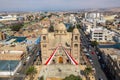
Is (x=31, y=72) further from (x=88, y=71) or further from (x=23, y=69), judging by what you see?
(x=88, y=71)

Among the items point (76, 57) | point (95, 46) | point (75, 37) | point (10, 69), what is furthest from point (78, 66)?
point (95, 46)

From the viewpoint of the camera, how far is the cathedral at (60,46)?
175ft

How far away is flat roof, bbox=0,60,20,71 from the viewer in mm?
50031

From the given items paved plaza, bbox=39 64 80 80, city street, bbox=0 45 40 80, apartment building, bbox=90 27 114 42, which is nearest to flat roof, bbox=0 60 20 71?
city street, bbox=0 45 40 80

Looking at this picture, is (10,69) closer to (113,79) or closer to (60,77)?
(60,77)

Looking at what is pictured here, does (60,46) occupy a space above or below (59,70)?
above

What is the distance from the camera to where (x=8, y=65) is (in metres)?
52.0

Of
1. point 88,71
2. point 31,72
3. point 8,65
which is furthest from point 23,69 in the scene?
point 88,71

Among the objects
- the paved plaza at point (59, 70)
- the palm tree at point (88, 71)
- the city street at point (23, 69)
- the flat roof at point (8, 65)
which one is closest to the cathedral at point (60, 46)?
the paved plaza at point (59, 70)

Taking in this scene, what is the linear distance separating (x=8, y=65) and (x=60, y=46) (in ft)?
52.3

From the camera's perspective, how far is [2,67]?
5078 centimetres

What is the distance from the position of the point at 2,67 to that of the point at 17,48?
16728mm

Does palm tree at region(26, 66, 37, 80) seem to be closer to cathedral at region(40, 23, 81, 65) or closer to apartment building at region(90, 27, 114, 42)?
A: cathedral at region(40, 23, 81, 65)

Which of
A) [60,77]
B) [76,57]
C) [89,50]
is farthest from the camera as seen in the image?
[89,50]
